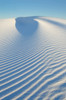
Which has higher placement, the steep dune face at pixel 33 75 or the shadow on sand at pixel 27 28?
the shadow on sand at pixel 27 28

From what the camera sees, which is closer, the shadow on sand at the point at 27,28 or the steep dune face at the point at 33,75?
the steep dune face at the point at 33,75

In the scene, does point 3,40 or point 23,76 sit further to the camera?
point 3,40

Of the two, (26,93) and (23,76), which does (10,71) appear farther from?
(26,93)

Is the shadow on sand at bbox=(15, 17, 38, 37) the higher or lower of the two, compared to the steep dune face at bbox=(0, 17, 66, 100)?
higher

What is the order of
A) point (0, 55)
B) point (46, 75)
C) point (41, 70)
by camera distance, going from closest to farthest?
point (46, 75) → point (41, 70) → point (0, 55)

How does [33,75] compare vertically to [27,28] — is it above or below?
below

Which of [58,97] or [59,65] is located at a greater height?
[59,65]

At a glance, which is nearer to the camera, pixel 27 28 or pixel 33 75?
pixel 33 75

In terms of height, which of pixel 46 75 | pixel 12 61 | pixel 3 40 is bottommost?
pixel 46 75

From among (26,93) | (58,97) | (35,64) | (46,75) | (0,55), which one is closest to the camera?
(58,97)

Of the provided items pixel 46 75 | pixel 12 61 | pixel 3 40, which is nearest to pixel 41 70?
pixel 46 75

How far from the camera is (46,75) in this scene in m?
3.36

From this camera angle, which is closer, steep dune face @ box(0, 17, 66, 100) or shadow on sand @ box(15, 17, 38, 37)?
steep dune face @ box(0, 17, 66, 100)

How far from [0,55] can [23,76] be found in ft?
7.19
